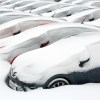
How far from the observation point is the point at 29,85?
551cm

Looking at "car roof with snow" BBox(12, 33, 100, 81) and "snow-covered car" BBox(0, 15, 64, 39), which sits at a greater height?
"car roof with snow" BBox(12, 33, 100, 81)

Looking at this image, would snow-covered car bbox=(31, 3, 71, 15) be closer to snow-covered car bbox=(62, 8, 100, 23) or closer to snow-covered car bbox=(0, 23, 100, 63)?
snow-covered car bbox=(62, 8, 100, 23)

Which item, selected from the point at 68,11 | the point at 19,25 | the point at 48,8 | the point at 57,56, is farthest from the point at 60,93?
the point at 48,8

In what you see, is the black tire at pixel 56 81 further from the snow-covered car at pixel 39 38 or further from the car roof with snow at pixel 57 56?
the snow-covered car at pixel 39 38

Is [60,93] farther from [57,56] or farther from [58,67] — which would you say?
[57,56]

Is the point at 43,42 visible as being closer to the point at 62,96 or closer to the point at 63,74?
the point at 63,74

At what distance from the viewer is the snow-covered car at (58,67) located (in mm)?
5516

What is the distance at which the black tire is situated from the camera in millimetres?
5492

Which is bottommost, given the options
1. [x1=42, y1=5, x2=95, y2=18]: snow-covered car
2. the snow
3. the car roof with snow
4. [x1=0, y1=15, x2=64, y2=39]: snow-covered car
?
[x1=42, y1=5, x2=95, y2=18]: snow-covered car

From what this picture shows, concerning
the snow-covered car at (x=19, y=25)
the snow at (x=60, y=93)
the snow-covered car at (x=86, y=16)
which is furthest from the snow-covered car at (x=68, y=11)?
the snow at (x=60, y=93)

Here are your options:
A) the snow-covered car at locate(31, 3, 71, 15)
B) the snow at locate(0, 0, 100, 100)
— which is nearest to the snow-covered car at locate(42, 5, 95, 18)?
the snow-covered car at locate(31, 3, 71, 15)

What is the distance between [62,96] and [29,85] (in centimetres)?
81

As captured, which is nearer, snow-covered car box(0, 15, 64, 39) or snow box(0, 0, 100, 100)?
snow box(0, 0, 100, 100)

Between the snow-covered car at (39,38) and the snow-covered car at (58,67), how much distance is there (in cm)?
113
